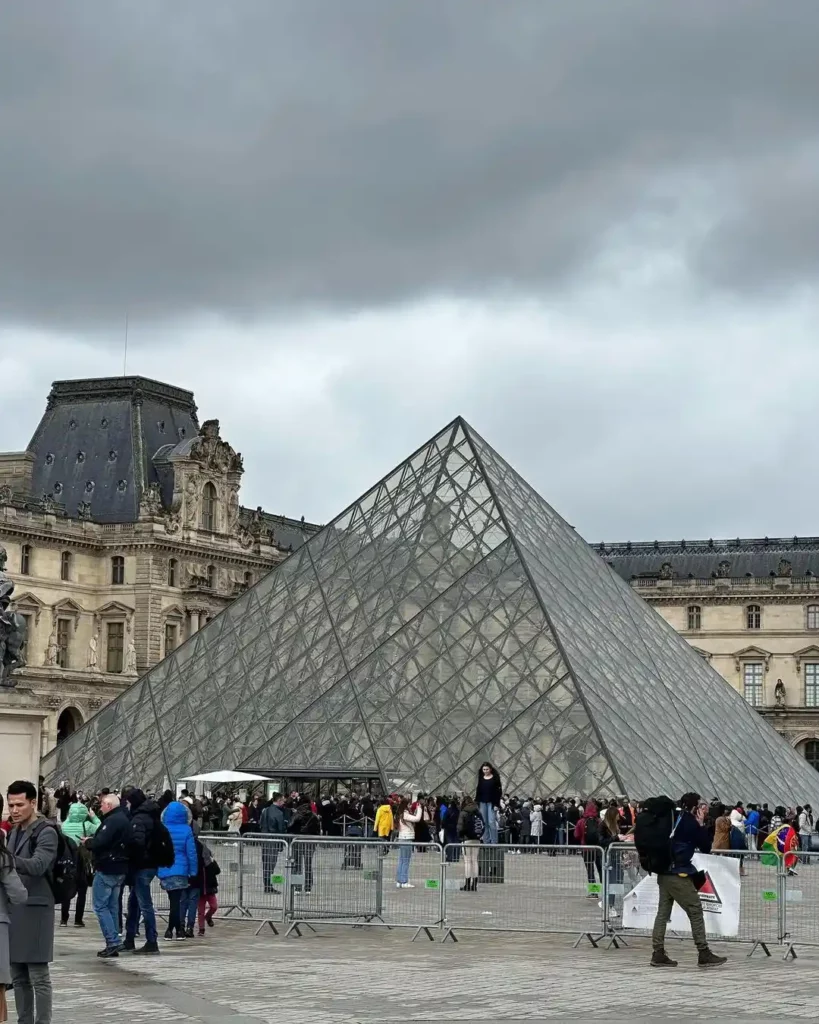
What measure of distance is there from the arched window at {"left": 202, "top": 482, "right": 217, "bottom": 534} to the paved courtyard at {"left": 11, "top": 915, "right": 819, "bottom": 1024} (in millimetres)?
61051

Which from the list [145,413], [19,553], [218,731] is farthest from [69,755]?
[145,413]

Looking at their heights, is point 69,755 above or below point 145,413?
below

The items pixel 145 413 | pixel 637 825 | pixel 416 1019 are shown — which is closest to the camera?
pixel 416 1019

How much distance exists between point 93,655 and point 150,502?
18.9 ft

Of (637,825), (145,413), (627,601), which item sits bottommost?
(637,825)

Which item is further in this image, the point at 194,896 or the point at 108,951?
the point at 194,896

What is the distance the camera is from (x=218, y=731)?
3803 cm

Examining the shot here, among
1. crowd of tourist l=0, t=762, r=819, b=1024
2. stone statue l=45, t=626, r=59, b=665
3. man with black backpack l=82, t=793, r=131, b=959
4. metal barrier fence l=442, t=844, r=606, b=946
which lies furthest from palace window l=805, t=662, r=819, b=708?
man with black backpack l=82, t=793, r=131, b=959

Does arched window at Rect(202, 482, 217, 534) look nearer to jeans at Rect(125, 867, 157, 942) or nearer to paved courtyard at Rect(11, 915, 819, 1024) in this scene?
paved courtyard at Rect(11, 915, 819, 1024)

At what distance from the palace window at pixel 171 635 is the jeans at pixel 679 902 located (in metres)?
60.8

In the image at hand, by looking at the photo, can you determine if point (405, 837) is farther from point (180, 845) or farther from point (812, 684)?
point (812, 684)

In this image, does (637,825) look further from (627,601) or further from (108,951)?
(627,601)

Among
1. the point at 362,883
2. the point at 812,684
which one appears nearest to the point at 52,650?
the point at 812,684

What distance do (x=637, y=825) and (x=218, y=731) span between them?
2261cm
